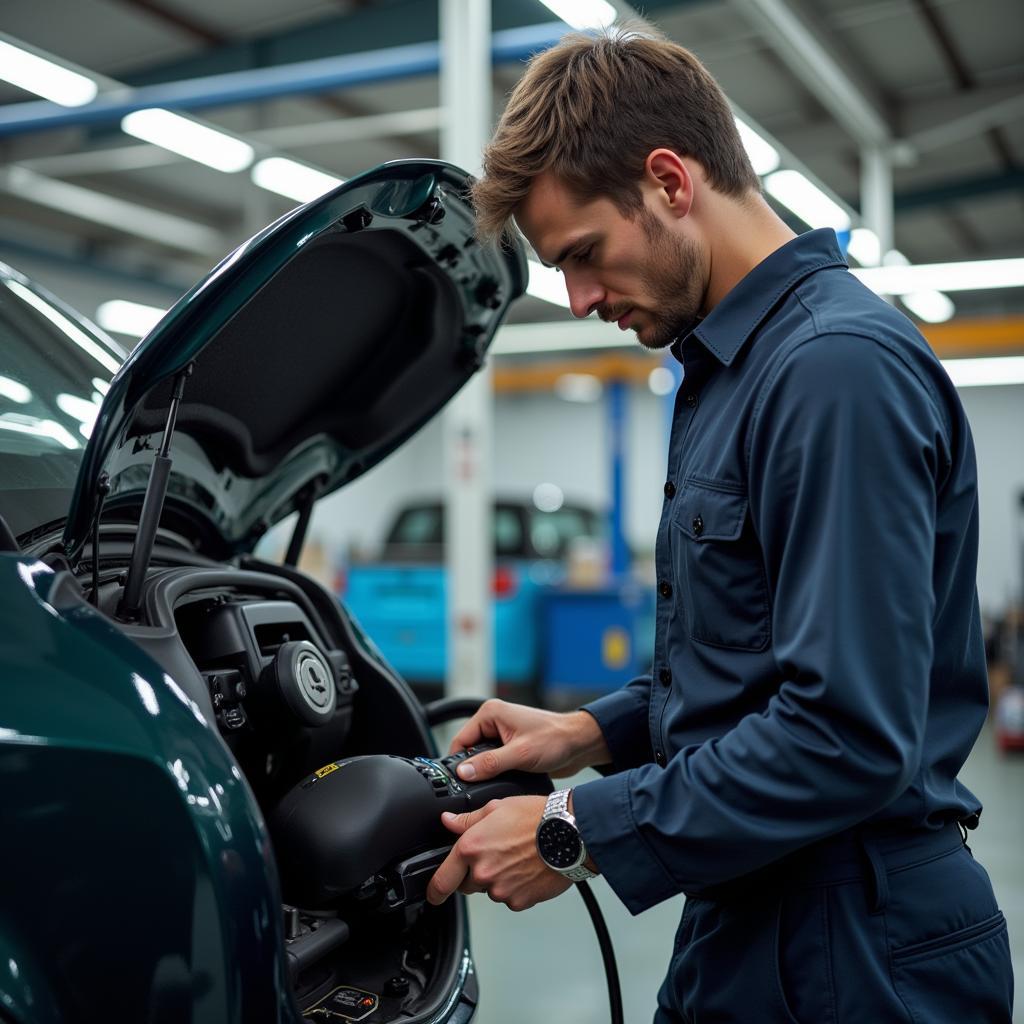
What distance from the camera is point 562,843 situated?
1.17 metres

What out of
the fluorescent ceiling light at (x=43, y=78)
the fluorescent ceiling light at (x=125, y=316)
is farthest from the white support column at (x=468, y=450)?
the fluorescent ceiling light at (x=125, y=316)

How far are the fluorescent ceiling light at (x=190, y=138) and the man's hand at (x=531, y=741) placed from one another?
641 centimetres

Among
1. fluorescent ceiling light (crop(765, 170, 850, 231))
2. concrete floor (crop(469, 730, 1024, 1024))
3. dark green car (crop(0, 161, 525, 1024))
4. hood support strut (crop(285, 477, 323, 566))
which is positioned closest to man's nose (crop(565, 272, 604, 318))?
dark green car (crop(0, 161, 525, 1024))

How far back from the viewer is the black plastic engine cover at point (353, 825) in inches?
50.8

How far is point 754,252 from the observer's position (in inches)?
50.4

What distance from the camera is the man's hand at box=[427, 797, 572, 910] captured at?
119 centimetres

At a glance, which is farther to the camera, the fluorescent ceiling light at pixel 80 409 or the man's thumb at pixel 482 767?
the fluorescent ceiling light at pixel 80 409

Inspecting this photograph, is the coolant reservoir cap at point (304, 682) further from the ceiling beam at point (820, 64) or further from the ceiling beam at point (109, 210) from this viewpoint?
the ceiling beam at point (109, 210)

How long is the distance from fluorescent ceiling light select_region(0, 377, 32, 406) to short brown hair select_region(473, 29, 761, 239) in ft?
2.44

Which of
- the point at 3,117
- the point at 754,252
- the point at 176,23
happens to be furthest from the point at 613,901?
the point at 176,23

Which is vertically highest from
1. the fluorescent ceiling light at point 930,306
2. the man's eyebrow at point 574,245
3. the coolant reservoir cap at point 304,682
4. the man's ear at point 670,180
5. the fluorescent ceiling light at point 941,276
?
the fluorescent ceiling light at point 930,306

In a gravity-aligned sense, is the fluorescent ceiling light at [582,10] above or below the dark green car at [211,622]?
above

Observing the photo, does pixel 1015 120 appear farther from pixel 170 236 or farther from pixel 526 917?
pixel 526 917

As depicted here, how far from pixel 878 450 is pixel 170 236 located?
1134 cm
